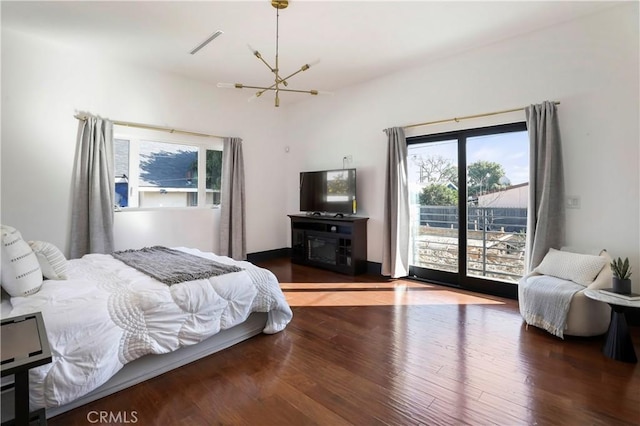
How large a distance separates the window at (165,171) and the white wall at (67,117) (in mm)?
215

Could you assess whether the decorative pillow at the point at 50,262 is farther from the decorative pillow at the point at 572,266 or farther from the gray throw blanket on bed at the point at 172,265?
the decorative pillow at the point at 572,266

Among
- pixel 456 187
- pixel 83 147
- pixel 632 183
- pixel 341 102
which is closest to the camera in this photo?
pixel 632 183

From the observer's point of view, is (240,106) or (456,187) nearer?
(456,187)

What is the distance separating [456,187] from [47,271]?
4.34 meters

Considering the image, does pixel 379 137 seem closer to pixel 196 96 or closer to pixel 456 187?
pixel 456 187

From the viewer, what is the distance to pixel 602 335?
265 cm

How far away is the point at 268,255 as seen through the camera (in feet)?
19.3

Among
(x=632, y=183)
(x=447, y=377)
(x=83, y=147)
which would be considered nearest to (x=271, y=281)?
(x=447, y=377)

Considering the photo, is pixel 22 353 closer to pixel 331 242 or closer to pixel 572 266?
pixel 572 266

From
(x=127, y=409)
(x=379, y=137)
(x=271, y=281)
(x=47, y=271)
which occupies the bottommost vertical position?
(x=127, y=409)

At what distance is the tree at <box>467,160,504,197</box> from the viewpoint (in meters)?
3.78

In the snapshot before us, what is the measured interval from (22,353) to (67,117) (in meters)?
3.72

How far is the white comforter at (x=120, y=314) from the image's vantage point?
1.64 metres

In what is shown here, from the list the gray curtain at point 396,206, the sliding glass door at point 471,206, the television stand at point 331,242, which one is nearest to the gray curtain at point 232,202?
the television stand at point 331,242
